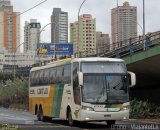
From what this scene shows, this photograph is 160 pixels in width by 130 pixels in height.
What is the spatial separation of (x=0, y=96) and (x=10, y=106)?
486 cm

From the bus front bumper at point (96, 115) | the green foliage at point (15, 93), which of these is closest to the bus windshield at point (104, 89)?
the bus front bumper at point (96, 115)

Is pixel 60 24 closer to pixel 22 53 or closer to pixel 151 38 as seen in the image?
pixel 22 53

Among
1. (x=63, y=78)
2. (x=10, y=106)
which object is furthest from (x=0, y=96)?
(x=63, y=78)

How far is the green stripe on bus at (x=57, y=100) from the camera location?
25747 mm

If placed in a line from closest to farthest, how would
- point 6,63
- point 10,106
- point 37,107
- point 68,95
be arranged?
point 68,95 < point 37,107 < point 10,106 < point 6,63

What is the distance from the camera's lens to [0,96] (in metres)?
71.1

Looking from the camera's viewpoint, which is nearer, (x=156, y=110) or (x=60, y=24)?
(x=156, y=110)

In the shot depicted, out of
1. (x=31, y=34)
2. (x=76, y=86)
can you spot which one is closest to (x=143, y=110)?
(x=76, y=86)

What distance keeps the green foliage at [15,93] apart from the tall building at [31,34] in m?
16.7

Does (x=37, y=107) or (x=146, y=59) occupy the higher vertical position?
(x=146, y=59)

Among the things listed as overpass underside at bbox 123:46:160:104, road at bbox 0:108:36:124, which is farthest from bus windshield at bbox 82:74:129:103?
overpass underside at bbox 123:46:160:104

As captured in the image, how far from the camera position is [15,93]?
65000 millimetres

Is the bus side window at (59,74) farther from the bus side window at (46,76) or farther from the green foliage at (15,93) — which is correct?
the green foliage at (15,93)

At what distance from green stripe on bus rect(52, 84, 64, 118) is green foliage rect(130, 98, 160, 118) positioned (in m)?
9.05
